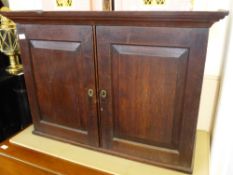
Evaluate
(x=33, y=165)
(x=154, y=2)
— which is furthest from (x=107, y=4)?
(x=33, y=165)

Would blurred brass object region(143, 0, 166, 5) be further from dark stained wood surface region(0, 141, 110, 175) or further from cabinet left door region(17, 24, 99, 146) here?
dark stained wood surface region(0, 141, 110, 175)

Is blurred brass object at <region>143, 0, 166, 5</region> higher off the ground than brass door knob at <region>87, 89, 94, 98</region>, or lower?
higher

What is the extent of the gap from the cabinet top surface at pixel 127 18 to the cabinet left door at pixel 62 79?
38 mm

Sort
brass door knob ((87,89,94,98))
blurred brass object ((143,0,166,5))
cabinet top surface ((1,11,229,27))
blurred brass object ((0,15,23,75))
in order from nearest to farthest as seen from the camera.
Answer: cabinet top surface ((1,11,229,27)), blurred brass object ((143,0,166,5)), brass door knob ((87,89,94,98)), blurred brass object ((0,15,23,75))

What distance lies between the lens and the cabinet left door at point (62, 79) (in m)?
0.92

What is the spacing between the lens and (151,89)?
86 centimetres

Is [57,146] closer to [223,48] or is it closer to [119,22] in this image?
[119,22]

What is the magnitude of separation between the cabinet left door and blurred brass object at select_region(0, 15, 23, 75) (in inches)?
15.1

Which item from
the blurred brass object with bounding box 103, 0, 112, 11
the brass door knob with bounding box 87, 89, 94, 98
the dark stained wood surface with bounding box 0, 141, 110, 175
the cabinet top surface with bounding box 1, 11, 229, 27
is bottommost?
the dark stained wood surface with bounding box 0, 141, 110, 175

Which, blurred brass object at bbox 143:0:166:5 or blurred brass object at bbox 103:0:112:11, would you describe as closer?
blurred brass object at bbox 143:0:166:5

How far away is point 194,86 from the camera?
0.79m

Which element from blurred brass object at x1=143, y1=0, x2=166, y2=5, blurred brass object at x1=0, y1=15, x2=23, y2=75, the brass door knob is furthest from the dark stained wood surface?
blurred brass object at x1=143, y1=0, x2=166, y2=5

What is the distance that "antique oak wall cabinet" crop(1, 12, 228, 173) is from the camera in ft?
2.51

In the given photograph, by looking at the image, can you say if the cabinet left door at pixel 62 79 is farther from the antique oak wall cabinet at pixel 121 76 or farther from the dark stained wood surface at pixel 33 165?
the dark stained wood surface at pixel 33 165
